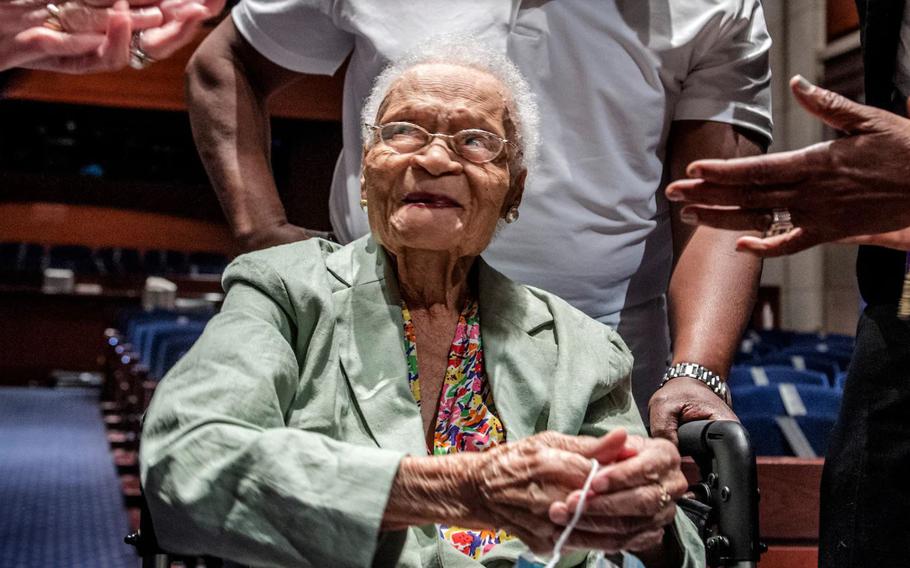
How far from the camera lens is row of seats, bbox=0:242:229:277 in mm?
13312

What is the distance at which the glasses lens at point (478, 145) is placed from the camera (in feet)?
5.67

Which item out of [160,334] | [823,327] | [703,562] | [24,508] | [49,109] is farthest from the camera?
[49,109]

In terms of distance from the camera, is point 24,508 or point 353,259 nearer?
point 353,259

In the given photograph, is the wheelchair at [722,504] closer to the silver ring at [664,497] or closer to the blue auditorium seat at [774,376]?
the silver ring at [664,497]

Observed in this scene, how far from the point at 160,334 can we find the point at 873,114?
4700 mm

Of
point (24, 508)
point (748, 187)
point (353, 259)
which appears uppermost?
point (748, 187)

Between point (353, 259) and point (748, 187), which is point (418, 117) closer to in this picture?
point (353, 259)

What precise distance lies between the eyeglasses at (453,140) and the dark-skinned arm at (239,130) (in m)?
0.46

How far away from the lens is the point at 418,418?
Answer: 161 cm

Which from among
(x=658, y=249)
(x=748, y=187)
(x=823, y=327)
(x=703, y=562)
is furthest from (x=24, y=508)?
(x=823, y=327)

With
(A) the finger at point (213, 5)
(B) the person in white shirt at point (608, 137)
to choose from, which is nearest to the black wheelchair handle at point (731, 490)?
(B) the person in white shirt at point (608, 137)

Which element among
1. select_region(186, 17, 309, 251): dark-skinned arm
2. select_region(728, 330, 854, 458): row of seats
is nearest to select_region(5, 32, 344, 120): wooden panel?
select_region(728, 330, 854, 458): row of seats

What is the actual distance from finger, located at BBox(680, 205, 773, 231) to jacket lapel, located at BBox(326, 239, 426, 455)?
513 mm

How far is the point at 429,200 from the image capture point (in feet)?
5.60
